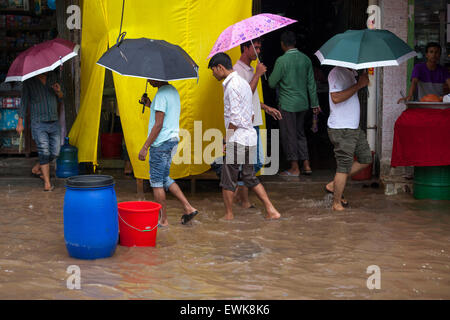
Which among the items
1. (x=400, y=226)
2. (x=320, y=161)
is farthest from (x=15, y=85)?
(x=400, y=226)

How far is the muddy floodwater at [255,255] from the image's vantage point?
4.58m

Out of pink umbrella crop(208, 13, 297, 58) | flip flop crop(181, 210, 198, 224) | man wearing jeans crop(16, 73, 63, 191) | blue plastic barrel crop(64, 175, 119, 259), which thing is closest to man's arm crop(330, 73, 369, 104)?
pink umbrella crop(208, 13, 297, 58)

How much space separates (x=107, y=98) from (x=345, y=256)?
6.50 meters

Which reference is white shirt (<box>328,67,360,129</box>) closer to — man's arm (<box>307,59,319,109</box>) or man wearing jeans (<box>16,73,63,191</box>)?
man's arm (<box>307,59,319,109</box>)

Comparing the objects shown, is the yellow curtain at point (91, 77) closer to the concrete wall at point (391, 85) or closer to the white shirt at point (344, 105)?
the white shirt at point (344, 105)

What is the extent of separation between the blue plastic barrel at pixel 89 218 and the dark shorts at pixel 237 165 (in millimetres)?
1727

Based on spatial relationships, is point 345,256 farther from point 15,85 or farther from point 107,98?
point 15,85

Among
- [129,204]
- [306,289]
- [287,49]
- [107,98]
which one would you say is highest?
[287,49]

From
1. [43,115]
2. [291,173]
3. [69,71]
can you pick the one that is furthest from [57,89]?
[291,173]

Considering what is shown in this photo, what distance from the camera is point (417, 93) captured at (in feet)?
28.5

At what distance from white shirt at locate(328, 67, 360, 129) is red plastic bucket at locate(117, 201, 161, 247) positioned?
2568mm

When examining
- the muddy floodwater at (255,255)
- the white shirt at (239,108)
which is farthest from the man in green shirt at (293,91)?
the white shirt at (239,108)

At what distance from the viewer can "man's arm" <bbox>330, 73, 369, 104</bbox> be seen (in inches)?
274

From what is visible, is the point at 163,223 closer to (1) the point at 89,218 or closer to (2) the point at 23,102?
(1) the point at 89,218
